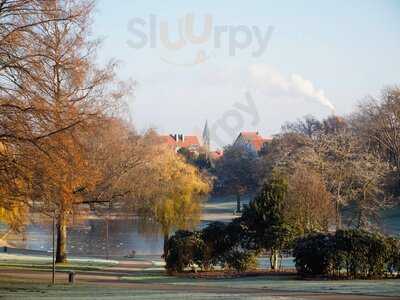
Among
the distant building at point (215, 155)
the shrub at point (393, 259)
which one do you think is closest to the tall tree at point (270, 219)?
the shrub at point (393, 259)

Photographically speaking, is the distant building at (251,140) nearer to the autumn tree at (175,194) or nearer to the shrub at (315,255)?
the autumn tree at (175,194)

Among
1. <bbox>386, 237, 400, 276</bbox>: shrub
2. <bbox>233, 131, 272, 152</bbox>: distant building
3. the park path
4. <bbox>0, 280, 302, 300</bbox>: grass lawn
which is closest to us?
<bbox>0, 280, 302, 300</bbox>: grass lawn

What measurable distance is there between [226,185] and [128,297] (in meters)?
88.1

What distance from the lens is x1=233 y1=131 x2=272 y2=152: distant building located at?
116438mm

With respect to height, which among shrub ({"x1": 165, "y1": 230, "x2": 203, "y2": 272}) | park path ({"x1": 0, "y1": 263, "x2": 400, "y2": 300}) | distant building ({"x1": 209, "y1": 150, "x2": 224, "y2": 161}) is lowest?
park path ({"x1": 0, "y1": 263, "x2": 400, "y2": 300})

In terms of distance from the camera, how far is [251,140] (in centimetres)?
12531

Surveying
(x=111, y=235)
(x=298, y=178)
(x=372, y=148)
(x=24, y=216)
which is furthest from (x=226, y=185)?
(x=24, y=216)

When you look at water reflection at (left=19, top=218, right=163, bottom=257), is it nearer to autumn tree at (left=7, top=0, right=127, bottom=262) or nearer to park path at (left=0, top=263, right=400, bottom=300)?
park path at (left=0, top=263, right=400, bottom=300)

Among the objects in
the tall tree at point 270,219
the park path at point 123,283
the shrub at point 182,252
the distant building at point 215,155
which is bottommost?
the park path at point 123,283

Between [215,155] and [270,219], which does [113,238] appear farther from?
[215,155]

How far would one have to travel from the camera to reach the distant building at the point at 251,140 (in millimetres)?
116438

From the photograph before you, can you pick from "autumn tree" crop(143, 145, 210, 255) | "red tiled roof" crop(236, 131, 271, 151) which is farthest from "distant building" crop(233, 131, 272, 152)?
"autumn tree" crop(143, 145, 210, 255)

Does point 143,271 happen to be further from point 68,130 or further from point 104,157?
point 68,130

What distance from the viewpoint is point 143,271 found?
31.8m
